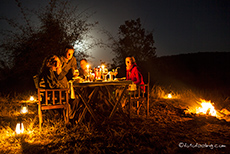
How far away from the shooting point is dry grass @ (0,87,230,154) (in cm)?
374

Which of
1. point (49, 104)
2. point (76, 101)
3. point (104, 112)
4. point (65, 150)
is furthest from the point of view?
point (104, 112)

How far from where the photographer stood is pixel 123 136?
4277 mm

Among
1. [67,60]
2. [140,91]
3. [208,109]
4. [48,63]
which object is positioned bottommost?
[208,109]

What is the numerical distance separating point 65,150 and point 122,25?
1640 cm

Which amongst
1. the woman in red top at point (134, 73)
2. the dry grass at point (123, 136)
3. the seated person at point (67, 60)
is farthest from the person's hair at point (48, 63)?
the woman in red top at point (134, 73)

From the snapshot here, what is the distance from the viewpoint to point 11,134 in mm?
4469

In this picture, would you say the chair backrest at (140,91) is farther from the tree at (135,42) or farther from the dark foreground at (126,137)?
the tree at (135,42)

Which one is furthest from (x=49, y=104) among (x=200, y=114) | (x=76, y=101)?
(x=200, y=114)

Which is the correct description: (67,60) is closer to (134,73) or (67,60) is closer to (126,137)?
(134,73)

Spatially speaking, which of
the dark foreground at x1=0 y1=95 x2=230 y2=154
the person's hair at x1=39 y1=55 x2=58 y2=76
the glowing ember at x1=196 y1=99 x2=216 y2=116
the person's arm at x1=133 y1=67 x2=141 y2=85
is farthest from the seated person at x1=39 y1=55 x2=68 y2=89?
the glowing ember at x1=196 y1=99 x2=216 y2=116

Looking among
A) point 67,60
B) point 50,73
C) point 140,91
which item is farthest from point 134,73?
point 50,73

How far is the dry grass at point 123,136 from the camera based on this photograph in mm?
3742

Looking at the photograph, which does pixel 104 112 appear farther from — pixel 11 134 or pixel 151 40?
pixel 151 40

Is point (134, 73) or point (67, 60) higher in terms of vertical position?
point (67, 60)
